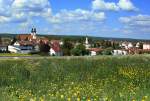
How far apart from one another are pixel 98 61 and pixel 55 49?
79.6 meters

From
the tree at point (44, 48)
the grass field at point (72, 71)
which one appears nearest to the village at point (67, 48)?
the tree at point (44, 48)

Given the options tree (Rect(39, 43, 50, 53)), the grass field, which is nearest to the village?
tree (Rect(39, 43, 50, 53))

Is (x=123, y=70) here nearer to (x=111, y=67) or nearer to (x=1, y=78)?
(x=111, y=67)

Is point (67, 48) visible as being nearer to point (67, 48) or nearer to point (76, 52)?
point (67, 48)

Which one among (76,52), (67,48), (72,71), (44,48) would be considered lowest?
(44,48)

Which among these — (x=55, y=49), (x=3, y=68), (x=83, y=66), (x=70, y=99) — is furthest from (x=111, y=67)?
(x=55, y=49)

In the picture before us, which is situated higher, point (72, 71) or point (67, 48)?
point (72, 71)

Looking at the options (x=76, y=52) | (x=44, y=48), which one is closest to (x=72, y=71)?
(x=76, y=52)

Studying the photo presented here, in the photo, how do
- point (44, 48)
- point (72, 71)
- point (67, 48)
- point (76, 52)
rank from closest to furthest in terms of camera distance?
1. point (72, 71)
2. point (76, 52)
3. point (67, 48)
4. point (44, 48)

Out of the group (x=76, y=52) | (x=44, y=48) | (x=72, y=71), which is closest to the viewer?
(x=72, y=71)

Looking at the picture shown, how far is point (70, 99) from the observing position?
7.48 metres

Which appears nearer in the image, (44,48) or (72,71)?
(72,71)

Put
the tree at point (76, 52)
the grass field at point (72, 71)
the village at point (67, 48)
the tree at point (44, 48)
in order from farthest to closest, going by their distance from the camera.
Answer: the tree at point (44, 48), the village at point (67, 48), the tree at point (76, 52), the grass field at point (72, 71)

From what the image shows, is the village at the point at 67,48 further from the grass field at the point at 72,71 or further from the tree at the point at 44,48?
the grass field at the point at 72,71
